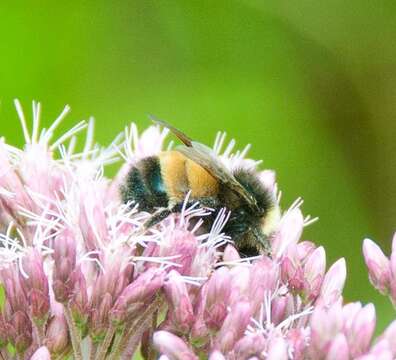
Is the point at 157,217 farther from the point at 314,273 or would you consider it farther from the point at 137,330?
the point at 314,273

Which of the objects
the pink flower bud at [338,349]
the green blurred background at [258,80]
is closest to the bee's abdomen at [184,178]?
the pink flower bud at [338,349]

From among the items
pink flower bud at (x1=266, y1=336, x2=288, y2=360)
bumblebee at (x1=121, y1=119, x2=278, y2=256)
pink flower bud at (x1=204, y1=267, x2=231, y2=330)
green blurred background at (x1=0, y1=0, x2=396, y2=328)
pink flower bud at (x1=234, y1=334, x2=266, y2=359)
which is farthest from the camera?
green blurred background at (x1=0, y1=0, x2=396, y2=328)

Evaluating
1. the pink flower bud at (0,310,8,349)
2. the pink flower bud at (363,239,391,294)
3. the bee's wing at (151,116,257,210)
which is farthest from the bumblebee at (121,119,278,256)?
the pink flower bud at (0,310,8,349)

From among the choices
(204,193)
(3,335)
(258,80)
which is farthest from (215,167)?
(258,80)

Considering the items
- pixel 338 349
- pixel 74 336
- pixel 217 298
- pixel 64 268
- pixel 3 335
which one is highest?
pixel 338 349

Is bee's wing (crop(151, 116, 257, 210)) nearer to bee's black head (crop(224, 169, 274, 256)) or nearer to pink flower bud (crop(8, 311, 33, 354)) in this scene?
bee's black head (crop(224, 169, 274, 256))

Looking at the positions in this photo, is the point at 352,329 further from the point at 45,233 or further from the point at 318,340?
the point at 45,233

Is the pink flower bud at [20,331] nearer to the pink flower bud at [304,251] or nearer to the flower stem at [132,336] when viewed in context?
the flower stem at [132,336]
